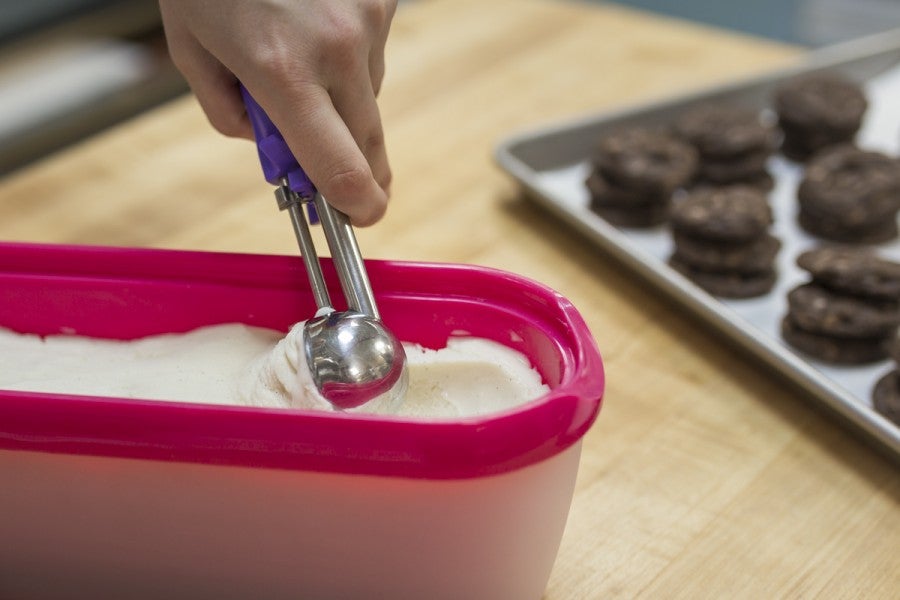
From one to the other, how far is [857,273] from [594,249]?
288 mm

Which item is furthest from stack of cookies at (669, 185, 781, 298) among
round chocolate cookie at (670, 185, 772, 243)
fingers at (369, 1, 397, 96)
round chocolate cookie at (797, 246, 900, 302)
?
fingers at (369, 1, 397, 96)

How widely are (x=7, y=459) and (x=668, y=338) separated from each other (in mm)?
643

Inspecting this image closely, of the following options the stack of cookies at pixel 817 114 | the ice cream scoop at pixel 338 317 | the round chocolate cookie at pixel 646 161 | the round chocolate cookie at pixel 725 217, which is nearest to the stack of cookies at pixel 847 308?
the round chocolate cookie at pixel 725 217

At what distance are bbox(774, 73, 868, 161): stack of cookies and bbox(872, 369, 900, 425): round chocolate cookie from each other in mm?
516

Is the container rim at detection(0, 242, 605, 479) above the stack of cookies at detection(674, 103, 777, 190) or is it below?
above

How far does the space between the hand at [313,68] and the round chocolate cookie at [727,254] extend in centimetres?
52

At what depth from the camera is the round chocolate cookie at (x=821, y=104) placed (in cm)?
136

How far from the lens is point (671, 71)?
1.61 meters

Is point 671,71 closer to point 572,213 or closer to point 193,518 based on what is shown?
point 572,213

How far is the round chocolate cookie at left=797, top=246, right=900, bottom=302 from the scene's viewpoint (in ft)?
3.25

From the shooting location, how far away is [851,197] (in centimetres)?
121

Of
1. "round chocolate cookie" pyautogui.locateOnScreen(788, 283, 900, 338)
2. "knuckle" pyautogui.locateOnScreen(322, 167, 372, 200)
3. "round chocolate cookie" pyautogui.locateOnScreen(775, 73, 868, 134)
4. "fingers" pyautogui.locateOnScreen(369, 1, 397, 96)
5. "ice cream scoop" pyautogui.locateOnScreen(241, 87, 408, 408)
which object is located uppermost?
"fingers" pyautogui.locateOnScreen(369, 1, 397, 96)

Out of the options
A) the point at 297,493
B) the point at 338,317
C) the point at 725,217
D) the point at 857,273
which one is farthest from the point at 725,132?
the point at 297,493

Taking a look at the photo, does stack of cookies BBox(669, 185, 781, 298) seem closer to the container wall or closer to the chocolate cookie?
the chocolate cookie
